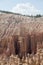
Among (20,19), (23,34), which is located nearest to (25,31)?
(23,34)

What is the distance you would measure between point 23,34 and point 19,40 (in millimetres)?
466

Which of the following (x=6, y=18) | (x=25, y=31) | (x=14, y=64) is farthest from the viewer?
(x=6, y=18)

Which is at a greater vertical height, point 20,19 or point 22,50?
point 20,19

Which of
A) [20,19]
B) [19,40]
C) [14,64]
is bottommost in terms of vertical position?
[14,64]

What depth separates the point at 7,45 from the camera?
34.5 ft

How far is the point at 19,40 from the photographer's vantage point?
10469mm

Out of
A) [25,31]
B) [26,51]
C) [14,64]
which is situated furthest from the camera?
[25,31]

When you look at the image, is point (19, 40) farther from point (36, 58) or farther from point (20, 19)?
point (20, 19)

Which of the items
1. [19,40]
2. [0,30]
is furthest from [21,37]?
[0,30]

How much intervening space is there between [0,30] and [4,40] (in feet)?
4.51

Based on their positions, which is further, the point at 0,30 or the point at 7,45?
the point at 0,30

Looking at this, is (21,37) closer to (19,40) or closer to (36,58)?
(19,40)

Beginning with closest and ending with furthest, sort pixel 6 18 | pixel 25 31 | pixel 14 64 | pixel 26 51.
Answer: pixel 14 64 < pixel 26 51 < pixel 25 31 < pixel 6 18

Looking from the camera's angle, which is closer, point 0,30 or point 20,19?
point 0,30
